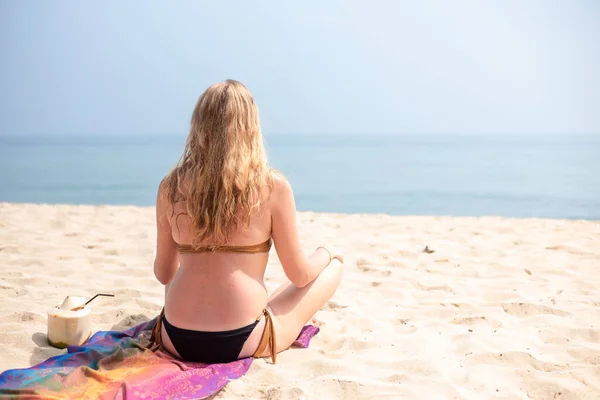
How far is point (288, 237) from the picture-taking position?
2.48 metres

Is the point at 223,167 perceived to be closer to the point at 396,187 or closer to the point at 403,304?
the point at 403,304

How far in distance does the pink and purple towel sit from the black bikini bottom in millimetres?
40

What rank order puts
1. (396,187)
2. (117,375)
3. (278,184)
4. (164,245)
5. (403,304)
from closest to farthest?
(117,375), (278,184), (164,245), (403,304), (396,187)

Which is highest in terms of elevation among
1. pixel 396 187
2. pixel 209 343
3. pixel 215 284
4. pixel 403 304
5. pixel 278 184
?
pixel 278 184

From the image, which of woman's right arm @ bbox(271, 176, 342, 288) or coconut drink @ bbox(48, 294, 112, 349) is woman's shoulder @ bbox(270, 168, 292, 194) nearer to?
woman's right arm @ bbox(271, 176, 342, 288)

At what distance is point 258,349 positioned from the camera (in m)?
2.57

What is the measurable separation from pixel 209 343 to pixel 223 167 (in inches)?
28.9

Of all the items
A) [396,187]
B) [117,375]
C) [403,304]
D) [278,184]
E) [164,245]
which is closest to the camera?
[117,375]

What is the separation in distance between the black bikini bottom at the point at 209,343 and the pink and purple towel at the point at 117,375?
40mm

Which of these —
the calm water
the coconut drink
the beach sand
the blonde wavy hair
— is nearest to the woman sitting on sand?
the blonde wavy hair

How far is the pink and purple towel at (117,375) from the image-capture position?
212 centimetres

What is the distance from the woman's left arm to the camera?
8.17ft

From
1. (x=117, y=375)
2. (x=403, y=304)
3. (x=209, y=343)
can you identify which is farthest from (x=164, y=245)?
(x=403, y=304)

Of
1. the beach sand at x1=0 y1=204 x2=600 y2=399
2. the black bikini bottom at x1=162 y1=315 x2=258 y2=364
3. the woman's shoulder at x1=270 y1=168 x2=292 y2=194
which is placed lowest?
the beach sand at x1=0 y1=204 x2=600 y2=399
